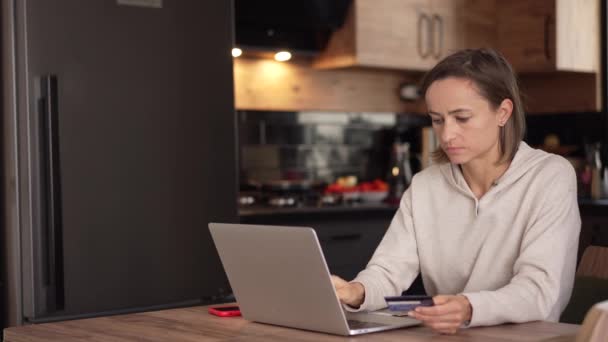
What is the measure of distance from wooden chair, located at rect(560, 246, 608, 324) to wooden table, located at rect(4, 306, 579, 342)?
1.00 feet

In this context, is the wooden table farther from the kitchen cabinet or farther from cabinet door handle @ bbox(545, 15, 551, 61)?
cabinet door handle @ bbox(545, 15, 551, 61)

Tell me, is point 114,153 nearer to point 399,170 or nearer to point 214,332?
point 214,332

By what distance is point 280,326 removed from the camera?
1.88 m

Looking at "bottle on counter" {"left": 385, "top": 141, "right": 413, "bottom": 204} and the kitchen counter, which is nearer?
the kitchen counter

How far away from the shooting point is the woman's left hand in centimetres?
169

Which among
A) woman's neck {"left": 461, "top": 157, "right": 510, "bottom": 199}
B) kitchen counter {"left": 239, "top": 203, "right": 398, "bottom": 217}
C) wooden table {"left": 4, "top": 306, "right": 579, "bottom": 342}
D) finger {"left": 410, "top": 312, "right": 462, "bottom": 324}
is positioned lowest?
wooden table {"left": 4, "top": 306, "right": 579, "bottom": 342}

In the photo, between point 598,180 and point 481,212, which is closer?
point 481,212

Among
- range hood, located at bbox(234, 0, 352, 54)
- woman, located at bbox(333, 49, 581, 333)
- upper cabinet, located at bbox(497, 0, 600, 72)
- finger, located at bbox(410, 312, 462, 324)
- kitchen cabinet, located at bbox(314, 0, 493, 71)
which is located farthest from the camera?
upper cabinet, located at bbox(497, 0, 600, 72)

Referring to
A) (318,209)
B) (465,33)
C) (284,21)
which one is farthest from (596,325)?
(465,33)

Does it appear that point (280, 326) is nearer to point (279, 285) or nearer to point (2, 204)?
point (279, 285)

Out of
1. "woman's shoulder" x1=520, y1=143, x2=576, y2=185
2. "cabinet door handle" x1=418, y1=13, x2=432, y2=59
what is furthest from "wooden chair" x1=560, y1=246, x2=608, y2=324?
"cabinet door handle" x1=418, y1=13, x2=432, y2=59

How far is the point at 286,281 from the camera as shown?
5.83 ft

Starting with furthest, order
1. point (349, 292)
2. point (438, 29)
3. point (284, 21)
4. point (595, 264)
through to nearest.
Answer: point (438, 29) < point (284, 21) < point (595, 264) < point (349, 292)

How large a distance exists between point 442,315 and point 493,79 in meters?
0.65
